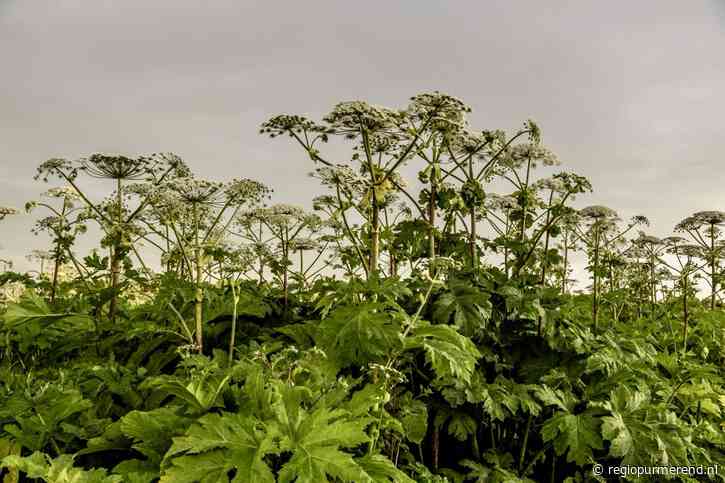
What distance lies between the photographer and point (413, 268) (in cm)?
538

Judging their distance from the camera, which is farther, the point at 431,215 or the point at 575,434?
the point at 431,215

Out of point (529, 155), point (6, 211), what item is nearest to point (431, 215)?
point (529, 155)

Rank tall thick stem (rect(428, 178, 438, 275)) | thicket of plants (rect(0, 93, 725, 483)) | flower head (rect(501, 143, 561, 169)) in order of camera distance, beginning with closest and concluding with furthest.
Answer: thicket of plants (rect(0, 93, 725, 483)), tall thick stem (rect(428, 178, 438, 275)), flower head (rect(501, 143, 561, 169))

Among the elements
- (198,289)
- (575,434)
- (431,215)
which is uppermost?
(431,215)

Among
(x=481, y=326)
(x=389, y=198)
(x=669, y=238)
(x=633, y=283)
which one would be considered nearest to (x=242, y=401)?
(x=481, y=326)

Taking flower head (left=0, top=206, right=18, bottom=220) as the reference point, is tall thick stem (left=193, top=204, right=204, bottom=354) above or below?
below

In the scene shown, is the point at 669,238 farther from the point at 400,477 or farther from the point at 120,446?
the point at 120,446

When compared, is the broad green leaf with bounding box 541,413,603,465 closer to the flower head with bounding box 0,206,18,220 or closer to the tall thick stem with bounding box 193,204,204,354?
the tall thick stem with bounding box 193,204,204,354

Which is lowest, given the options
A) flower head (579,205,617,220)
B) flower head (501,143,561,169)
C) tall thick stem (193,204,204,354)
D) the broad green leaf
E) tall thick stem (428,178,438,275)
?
the broad green leaf

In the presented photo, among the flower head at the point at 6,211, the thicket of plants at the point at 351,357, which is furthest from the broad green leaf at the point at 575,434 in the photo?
the flower head at the point at 6,211

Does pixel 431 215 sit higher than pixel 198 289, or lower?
higher

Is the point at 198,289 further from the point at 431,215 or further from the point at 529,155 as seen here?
the point at 529,155

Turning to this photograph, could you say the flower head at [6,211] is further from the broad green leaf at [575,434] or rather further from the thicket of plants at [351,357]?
the broad green leaf at [575,434]

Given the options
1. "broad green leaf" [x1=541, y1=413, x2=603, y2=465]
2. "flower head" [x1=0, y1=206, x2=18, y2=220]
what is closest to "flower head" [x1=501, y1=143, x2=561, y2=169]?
"broad green leaf" [x1=541, y1=413, x2=603, y2=465]
